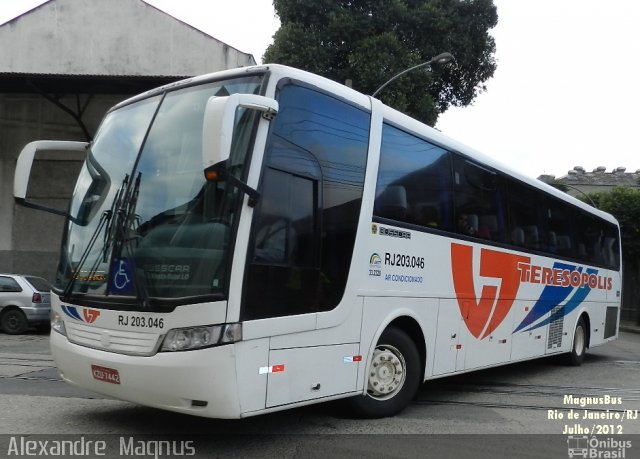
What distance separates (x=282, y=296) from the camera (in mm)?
4828

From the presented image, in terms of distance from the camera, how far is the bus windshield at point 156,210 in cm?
452

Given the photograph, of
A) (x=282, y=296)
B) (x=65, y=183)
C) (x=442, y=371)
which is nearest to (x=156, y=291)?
(x=282, y=296)

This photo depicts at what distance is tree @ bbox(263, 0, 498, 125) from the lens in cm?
2105

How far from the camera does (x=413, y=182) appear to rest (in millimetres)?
6574

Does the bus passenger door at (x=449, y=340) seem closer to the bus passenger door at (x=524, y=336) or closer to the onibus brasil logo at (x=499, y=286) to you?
the onibus brasil logo at (x=499, y=286)

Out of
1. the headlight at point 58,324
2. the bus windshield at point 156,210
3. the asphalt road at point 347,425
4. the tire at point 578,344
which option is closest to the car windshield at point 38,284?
the asphalt road at point 347,425

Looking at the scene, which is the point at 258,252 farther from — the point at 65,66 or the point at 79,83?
the point at 65,66

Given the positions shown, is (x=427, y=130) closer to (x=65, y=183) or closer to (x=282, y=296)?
(x=282, y=296)

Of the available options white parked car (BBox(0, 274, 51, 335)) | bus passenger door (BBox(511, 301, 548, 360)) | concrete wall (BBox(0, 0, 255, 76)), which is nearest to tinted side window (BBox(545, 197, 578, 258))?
bus passenger door (BBox(511, 301, 548, 360))

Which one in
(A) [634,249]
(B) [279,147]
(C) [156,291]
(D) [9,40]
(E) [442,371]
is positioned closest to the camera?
(C) [156,291]

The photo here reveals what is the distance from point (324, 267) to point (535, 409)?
11.9 feet

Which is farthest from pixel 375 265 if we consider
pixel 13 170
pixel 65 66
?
pixel 13 170

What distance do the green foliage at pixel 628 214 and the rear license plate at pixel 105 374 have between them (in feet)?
77.0

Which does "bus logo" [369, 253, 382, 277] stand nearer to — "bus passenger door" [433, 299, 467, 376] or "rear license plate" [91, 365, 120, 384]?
"bus passenger door" [433, 299, 467, 376]
